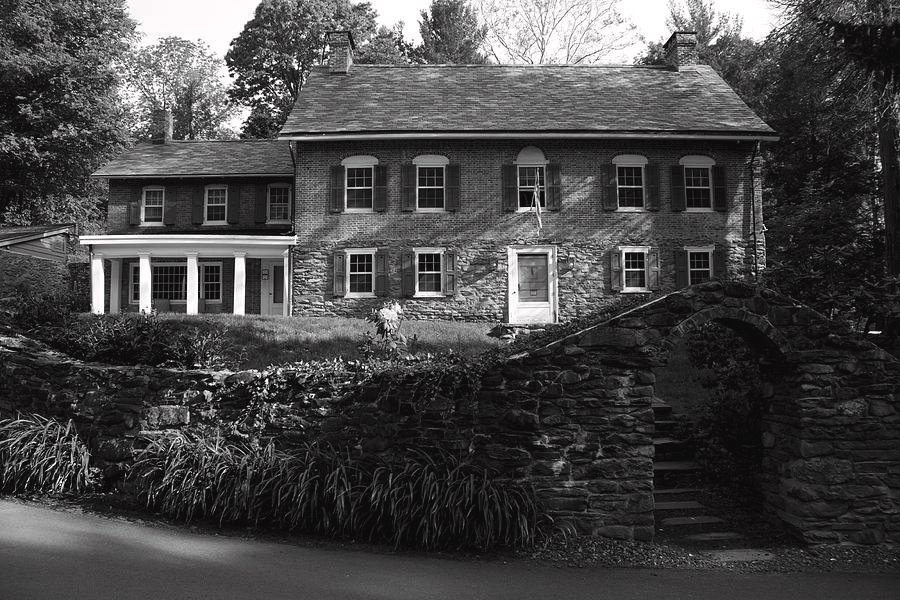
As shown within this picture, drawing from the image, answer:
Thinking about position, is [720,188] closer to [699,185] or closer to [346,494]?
[699,185]

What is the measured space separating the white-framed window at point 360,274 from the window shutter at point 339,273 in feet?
0.41

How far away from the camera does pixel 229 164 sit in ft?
79.8

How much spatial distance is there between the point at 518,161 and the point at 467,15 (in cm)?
2215

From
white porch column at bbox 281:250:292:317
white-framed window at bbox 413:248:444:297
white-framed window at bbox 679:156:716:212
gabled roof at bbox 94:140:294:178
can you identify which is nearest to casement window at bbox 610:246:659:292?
white-framed window at bbox 679:156:716:212

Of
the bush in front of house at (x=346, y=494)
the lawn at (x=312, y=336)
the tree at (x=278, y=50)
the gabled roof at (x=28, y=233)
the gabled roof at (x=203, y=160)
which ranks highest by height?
the tree at (x=278, y=50)

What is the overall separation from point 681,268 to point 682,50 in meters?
9.27

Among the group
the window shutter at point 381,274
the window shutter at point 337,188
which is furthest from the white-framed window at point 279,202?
the window shutter at point 381,274

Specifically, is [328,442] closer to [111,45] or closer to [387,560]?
[387,560]

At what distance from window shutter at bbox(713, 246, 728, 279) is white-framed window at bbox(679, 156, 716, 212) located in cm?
134

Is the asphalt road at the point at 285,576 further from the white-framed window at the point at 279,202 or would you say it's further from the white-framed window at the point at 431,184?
the white-framed window at the point at 279,202

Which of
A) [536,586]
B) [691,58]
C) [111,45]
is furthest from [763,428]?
[111,45]

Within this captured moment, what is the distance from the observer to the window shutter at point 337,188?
20750mm

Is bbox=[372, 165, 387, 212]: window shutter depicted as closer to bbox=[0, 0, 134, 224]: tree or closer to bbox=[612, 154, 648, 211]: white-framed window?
bbox=[612, 154, 648, 211]: white-framed window

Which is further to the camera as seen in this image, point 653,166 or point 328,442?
point 653,166
